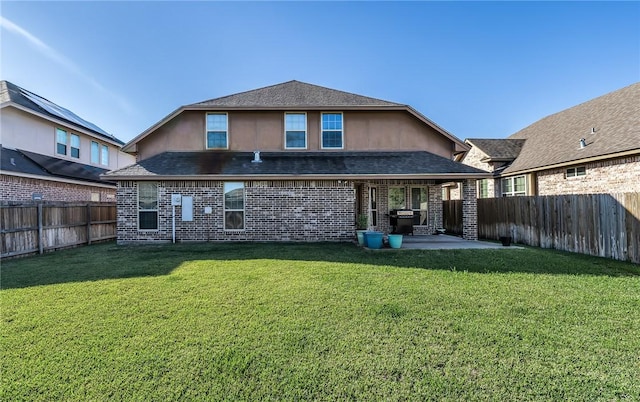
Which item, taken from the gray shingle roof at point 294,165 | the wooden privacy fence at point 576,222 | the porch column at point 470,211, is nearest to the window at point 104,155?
the gray shingle roof at point 294,165

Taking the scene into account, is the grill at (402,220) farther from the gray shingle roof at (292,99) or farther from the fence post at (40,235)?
the fence post at (40,235)

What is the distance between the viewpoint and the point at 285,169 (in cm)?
1101

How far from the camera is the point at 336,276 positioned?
5.96 m

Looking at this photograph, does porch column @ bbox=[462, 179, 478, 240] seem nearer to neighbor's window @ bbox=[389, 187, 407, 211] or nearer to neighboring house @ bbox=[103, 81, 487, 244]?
neighboring house @ bbox=[103, 81, 487, 244]

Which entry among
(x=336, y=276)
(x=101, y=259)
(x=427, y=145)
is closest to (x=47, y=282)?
(x=101, y=259)

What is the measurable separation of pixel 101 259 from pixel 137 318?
18.4 feet

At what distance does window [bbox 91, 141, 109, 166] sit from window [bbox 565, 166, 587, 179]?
86.0 ft

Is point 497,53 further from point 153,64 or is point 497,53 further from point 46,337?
point 46,337

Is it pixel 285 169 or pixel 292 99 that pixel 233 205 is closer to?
pixel 285 169

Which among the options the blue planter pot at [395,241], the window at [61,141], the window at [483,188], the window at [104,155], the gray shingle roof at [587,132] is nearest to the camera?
the blue planter pot at [395,241]

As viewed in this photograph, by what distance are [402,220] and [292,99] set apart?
760cm

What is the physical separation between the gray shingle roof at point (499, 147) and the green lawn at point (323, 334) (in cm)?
1156

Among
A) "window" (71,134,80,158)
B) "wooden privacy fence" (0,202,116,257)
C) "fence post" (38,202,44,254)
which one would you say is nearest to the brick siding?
"wooden privacy fence" (0,202,116,257)

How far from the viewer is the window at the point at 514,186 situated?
14820mm
